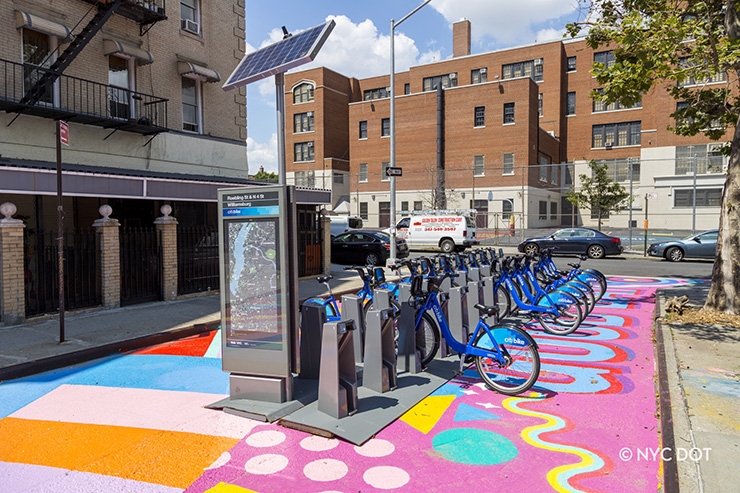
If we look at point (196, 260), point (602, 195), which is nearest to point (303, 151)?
point (602, 195)

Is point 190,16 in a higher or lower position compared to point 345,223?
higher

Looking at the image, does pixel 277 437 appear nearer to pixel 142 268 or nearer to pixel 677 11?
pixel 142 268

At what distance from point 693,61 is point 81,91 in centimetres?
1460

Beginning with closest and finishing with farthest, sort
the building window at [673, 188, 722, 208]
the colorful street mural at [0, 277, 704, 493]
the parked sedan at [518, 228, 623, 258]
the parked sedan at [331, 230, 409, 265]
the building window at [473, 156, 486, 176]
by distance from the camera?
the colorful street mural at [0, 277, 704, 493], the parked sedan at [331, 230, 409, 265], the parked sedan at [518, 228, 623, 258], the building window at [673, 188, 722, 208], the building window at [473, 156, 486, 176]

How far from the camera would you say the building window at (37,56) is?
12.0 m

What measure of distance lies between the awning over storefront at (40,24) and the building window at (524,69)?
46.3 m

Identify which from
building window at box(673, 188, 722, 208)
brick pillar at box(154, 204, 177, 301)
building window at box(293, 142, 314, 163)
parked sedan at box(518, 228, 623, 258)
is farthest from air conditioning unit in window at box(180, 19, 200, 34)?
building window at box(673, 188, 722, 208)

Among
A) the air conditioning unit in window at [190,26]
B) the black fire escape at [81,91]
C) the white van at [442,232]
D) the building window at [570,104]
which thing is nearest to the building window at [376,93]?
the building window at [570,104]

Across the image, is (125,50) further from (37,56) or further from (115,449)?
(115,449)

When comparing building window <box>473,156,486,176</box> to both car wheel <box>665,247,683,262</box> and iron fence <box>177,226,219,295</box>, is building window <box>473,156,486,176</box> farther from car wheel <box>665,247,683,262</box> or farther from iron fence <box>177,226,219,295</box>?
iron fence <box>177,226,219,295</box>

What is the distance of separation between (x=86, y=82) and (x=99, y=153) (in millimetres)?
1878

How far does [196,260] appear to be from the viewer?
1286cm

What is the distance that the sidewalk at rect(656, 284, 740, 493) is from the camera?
3.54 metres

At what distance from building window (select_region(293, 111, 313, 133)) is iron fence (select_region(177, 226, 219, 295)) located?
4222cm
